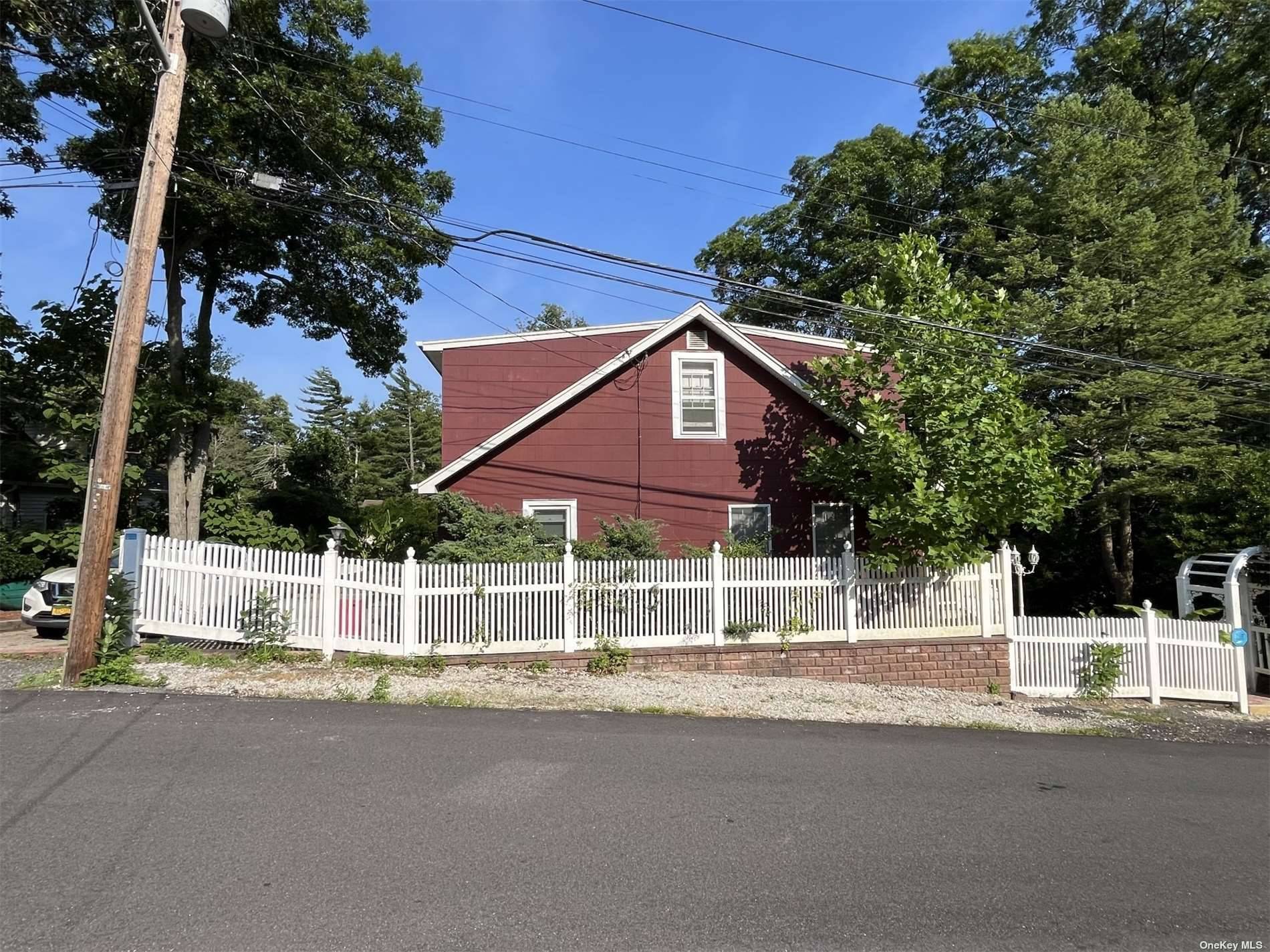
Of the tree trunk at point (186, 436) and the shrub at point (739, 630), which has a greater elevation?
the tree trunk at point (186, 436)

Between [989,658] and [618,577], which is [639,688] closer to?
[618,577]

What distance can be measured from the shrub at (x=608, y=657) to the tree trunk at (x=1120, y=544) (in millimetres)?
11512

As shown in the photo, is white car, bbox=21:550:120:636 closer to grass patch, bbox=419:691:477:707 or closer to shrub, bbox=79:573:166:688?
shrub, bbox=79:573:166:688

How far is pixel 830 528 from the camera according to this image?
14.2 m

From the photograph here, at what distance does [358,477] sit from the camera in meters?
50.2

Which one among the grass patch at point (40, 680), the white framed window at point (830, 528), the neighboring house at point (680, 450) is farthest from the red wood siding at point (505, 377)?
the grass patch at point (40, 680)

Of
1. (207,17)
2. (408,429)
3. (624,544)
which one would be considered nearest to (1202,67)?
(624,544)

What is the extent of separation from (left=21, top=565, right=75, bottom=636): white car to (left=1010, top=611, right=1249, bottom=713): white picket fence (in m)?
14.4

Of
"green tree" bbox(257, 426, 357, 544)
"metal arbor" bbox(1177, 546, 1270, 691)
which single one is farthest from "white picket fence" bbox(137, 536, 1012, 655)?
"green tree" bbox(257, 426, 357, 544)

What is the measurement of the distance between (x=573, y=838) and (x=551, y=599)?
5.44m

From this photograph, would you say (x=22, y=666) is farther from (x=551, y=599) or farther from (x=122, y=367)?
(x=551, y=599)

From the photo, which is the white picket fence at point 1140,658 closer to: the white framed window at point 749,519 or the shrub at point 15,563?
the white framed window at point 749,519

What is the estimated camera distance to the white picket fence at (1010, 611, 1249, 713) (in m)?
11.2

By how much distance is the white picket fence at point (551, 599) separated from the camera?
9188 millimetres
